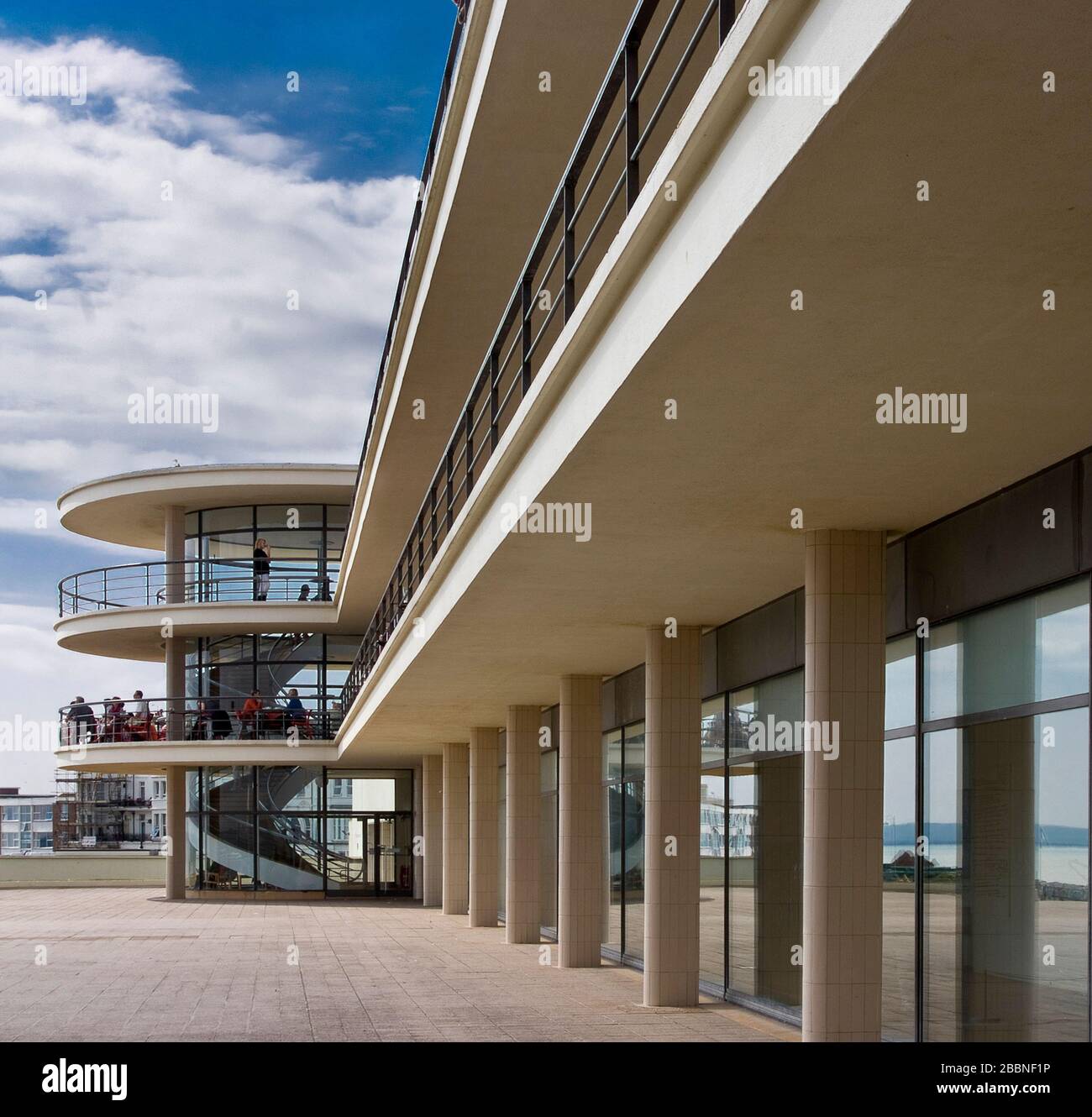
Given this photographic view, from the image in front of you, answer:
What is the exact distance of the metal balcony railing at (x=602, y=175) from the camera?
6.98 meters

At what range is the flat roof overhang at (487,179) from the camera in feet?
33.7

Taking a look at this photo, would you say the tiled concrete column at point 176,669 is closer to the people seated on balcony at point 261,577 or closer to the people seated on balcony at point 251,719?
the people seated on balcony at point 251,719

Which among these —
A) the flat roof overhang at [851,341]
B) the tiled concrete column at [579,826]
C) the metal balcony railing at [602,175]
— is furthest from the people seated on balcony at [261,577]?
the flat roof overhang at [851,341]

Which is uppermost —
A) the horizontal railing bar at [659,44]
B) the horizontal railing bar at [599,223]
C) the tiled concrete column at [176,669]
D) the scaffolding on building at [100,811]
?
the horizontal railing bar at [659,44]

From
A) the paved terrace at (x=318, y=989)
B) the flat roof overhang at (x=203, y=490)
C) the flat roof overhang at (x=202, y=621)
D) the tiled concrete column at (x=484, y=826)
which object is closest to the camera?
the paved terrace at (x=318, y=989)

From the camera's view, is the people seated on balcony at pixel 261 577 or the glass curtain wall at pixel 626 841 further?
the people seated on balcony at pixel 261 577

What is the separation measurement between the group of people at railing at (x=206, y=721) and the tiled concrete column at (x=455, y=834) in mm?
5543

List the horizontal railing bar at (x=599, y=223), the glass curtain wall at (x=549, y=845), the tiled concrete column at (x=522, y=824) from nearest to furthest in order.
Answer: the horizontal railing bar at (x=599, y=223) < the tiled concrete column at (x=522, y=824) < the glass curtain wall at (x=549, y=845)

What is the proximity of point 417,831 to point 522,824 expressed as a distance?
582 inches

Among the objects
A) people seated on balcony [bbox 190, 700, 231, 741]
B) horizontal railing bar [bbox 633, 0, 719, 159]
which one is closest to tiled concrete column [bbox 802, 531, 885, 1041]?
horizontal railing bar [bbox 633, 0, 719, 159]

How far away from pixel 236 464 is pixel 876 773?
28.6 meters

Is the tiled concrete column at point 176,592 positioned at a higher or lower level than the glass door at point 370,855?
higher

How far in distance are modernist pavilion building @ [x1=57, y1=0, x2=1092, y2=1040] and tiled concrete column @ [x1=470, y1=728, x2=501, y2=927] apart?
3.67 m
